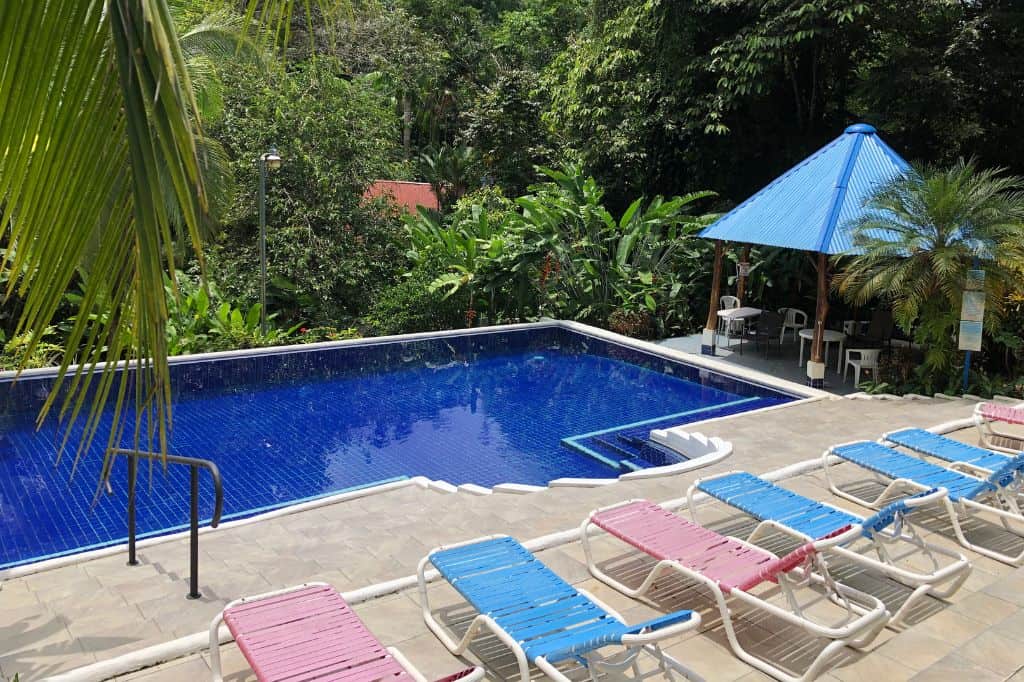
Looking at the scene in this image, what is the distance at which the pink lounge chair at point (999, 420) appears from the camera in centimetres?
898

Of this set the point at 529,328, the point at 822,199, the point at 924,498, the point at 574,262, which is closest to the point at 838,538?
the point at 924,498

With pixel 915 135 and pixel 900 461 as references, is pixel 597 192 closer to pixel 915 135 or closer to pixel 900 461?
pixel 915 135

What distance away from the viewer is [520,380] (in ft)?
48.2

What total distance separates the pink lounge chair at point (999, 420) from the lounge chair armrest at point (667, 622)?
6.17 m

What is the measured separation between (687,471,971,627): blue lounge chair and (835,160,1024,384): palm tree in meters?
5.90

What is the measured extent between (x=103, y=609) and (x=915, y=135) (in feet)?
55.1

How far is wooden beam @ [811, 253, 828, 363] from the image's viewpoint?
1291 centimetres

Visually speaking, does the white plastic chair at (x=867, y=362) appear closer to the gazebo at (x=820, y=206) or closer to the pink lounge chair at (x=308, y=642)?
the gazebo at (x=820, y=206)

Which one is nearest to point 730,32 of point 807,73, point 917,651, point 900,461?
point 807,73

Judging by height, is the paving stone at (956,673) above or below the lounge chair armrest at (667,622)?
A: below

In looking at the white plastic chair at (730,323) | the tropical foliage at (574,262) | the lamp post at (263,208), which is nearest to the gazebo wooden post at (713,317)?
the white plastic chair at (730,323)

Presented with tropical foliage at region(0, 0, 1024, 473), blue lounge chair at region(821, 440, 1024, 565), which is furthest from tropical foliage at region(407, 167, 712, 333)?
blue lounge chair at region(821, 440, 1024, 565)

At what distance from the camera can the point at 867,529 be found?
17.8ft

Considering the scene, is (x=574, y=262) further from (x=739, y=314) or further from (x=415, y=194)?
(x=415, y=194)
